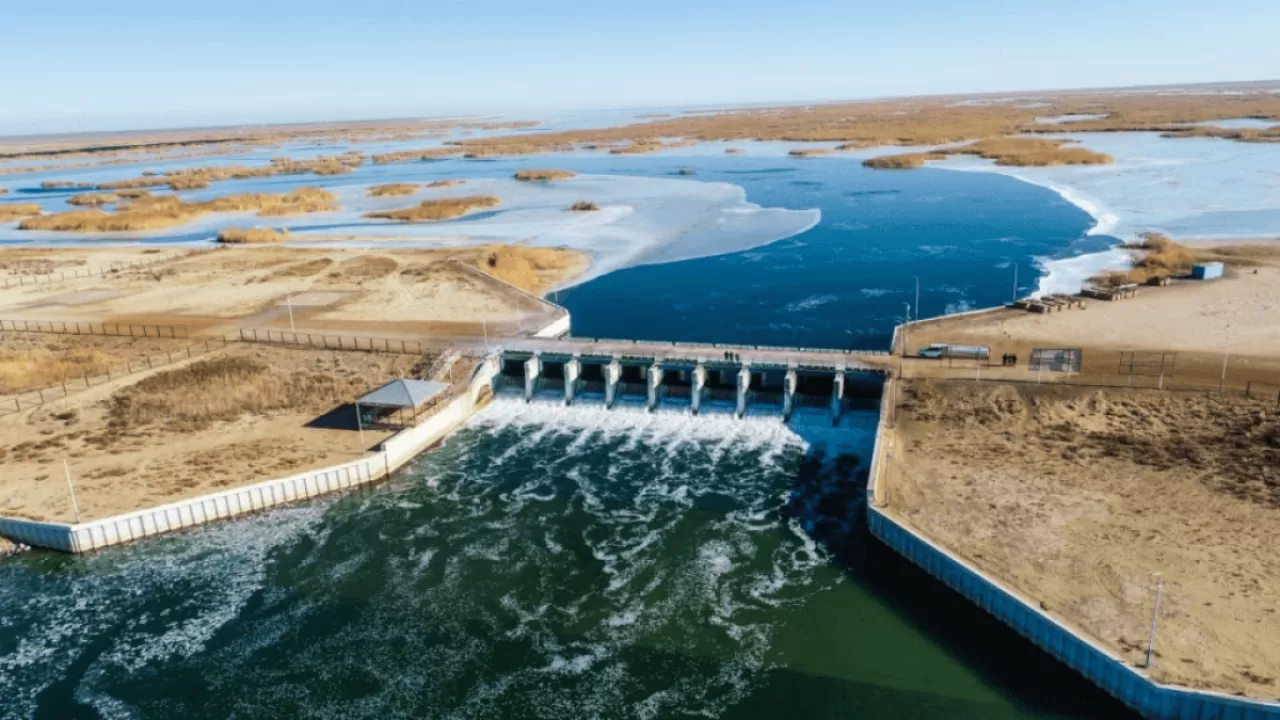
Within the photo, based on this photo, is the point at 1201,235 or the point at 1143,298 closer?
the point at 1143,298

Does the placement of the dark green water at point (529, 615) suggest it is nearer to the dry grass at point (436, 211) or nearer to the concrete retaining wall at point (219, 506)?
the concrete retaining wall at point (219, 506)

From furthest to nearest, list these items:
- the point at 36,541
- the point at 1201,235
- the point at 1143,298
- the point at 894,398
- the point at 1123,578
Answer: the point at 1201,235
the point at 1143,298
the point at 894,398
the point at 36,541
the point at 1123,578

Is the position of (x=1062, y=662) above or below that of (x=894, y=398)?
below

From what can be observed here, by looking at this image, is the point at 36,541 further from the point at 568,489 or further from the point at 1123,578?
the point at 1123,578

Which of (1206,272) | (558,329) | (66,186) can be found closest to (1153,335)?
(1206,272)

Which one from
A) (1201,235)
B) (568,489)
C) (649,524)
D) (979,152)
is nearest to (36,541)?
(568,489)

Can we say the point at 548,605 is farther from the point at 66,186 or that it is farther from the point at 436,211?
the point at 66,186

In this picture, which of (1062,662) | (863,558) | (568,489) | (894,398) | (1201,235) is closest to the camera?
(1062,662)

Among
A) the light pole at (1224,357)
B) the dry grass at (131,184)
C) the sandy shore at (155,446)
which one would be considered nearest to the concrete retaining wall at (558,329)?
the sandy shore at (155,446)
